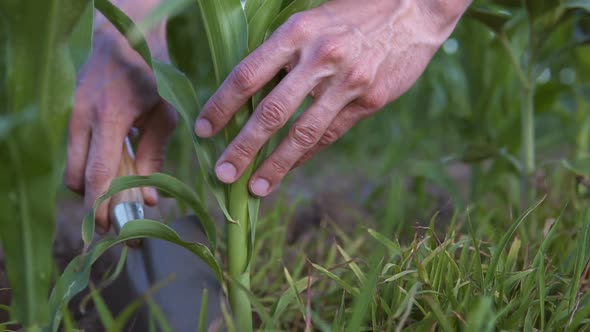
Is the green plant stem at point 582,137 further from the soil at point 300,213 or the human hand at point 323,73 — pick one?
the human hand at point 323,73

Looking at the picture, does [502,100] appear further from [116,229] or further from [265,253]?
[116,229]

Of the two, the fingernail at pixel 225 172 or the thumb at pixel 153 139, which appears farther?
the thumb at pixel 153 139

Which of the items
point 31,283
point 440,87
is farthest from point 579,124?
point 31,283

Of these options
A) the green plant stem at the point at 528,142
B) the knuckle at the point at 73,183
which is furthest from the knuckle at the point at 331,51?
the green plant stem at the point at 528,142

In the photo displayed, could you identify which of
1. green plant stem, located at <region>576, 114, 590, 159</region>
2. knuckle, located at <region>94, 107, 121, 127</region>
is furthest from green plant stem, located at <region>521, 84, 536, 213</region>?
knuckle, located at <region>94, 107, 121, 127</region>

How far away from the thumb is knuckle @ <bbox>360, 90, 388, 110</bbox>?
32cm

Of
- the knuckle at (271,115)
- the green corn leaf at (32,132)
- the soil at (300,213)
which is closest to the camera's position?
the green corn leaf at (32,132)

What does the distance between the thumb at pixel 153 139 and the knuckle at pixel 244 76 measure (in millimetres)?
247

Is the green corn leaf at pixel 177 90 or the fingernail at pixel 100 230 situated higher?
the green corn leaf at pixel 177 90

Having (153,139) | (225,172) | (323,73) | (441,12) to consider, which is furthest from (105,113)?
(441,12)

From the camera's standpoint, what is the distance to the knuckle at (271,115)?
81 cm

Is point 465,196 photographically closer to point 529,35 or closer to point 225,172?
point 529,35

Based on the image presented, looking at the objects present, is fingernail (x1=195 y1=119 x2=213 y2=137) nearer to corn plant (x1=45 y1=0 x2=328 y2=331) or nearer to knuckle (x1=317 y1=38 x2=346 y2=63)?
corn plant (x1=45 y1=0 x2=328 y2=331)

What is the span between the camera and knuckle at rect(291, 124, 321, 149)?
0.86 metres
